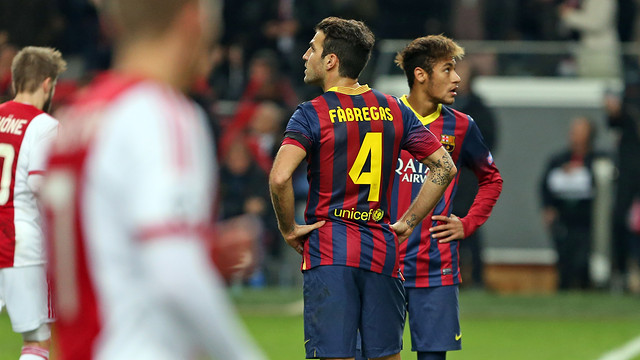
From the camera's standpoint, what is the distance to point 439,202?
259 inches

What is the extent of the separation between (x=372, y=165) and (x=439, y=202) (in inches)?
41.3

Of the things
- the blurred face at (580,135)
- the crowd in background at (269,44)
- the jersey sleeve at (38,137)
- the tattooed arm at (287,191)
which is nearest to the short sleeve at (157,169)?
the tattooed arm at (287,191)

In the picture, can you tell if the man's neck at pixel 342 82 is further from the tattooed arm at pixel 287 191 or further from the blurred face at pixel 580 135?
the blurred face at pixel 580 135

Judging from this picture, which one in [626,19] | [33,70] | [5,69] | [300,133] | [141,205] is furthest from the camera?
[626,19]

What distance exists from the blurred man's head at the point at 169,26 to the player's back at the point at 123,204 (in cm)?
9

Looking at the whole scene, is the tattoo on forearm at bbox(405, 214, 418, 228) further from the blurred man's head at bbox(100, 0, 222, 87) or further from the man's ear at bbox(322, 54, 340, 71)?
the blurred man's head at bbox(100, 0, 222, 87)

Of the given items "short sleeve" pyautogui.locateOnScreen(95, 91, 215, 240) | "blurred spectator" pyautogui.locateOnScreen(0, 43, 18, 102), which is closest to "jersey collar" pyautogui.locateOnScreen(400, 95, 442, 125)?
"short sleeve" pyautogui.locateOnScreen(95, 91, 215, 240)

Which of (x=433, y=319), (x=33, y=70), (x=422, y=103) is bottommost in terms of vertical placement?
(x=433, y=319)

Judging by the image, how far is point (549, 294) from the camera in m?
14.2

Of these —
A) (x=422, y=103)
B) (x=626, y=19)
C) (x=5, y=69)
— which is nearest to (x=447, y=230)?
(x=422, y=103)

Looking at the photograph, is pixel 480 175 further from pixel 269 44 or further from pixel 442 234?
pixel 269 44

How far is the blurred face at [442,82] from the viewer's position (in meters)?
6.47

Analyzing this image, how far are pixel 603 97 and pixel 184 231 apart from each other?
13.2 meters

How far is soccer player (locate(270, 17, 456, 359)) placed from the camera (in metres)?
5.59
